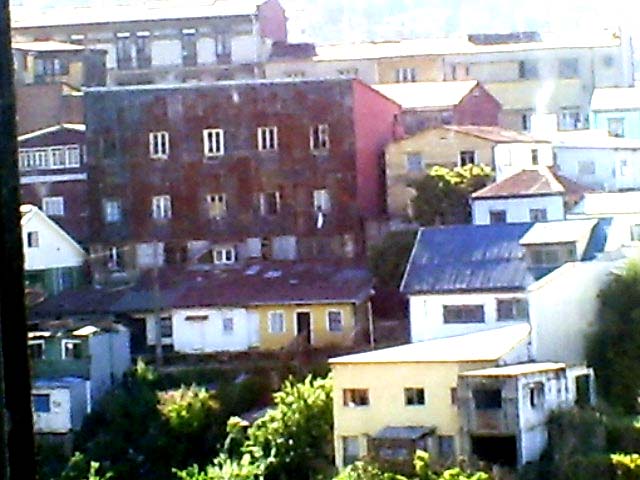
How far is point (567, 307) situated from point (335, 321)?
1.23m

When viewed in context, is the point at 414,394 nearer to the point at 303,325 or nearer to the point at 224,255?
the point at 303,325

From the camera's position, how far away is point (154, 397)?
6988 millimetres

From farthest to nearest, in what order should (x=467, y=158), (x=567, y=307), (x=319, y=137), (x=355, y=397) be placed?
(x=467, y=158)
(x=319, y=137)
(x=567, y=307)
(x=355, y=397)

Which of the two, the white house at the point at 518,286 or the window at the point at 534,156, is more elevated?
the window at the point at 534,156

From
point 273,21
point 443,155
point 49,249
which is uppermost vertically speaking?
point 273,21

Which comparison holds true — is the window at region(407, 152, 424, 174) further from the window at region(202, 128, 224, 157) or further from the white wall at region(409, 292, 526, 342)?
the white wall at region(409, 292, 526, 342)

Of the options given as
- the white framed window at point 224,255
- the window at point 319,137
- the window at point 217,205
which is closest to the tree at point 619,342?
the window at point 319,137

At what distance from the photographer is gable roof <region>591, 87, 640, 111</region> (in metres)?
10.8

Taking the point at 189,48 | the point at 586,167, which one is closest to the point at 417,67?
the point at 189,48

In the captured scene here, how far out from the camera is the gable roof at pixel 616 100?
10836 mm

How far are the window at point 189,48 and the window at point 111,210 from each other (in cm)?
306

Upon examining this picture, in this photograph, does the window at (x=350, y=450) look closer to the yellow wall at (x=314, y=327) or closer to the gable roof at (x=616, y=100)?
the yellow wall at (x=314, y=327)

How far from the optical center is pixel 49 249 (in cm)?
820

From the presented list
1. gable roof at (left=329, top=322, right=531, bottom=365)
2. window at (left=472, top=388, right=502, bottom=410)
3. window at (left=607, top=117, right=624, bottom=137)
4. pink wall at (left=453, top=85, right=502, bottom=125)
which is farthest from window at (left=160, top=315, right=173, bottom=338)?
window at (left=607, top=117, right=624, bottom=137)
